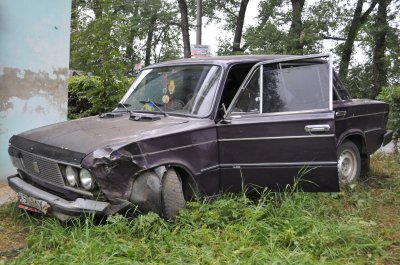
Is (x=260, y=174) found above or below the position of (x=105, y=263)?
above

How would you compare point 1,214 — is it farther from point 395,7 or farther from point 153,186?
point 395,7

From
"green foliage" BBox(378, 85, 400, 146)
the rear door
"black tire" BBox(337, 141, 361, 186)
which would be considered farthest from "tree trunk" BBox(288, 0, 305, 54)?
the rear door

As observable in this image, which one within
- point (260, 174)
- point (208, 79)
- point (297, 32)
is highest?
point (297, 32)

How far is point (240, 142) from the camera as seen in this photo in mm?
4535

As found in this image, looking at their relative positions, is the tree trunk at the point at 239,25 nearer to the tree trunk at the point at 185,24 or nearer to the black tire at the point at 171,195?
the tree trunk at the point at 185,24

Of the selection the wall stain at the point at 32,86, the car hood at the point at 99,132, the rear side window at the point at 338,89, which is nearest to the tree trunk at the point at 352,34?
the rear side window at the point at 338,89

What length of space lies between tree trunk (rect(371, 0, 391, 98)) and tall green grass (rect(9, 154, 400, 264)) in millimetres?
19802

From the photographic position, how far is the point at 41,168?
13.6 feet

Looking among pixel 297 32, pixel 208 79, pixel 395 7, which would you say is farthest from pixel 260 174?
pixel 395 7

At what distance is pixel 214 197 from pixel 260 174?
0.56m

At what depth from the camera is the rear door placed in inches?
175

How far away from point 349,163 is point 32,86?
480 centimetres

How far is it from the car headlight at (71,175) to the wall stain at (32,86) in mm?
3054

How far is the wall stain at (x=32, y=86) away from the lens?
6.26 m
